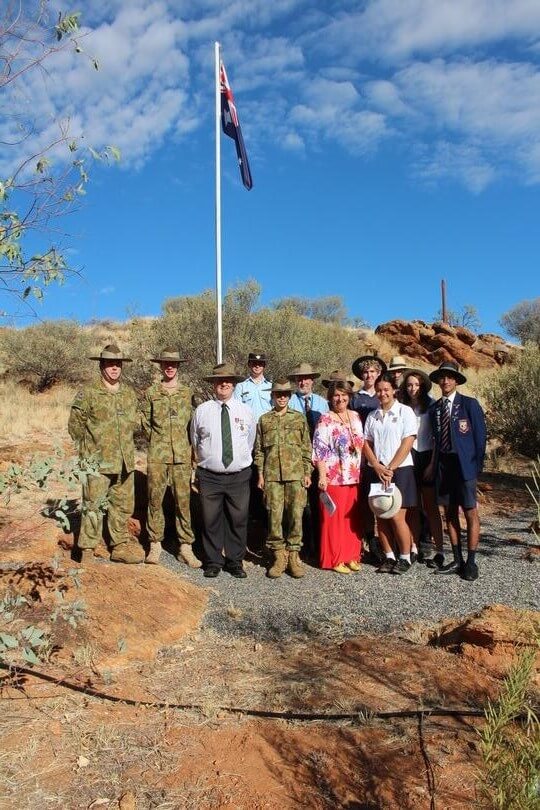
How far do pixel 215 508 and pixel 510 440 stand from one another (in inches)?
343

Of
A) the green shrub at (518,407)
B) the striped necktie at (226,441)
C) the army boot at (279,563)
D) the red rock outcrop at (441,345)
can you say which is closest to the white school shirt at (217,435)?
the striped necktie at (226,441)

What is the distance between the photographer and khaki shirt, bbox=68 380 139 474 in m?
6.32

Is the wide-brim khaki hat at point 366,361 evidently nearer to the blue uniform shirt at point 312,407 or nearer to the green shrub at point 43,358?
the blue uniform shirt at point 312,407

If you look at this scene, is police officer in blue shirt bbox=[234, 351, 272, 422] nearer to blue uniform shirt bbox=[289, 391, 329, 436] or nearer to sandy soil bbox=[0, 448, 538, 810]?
blue uniform shirt bbox=[289, 391, 329, 436]

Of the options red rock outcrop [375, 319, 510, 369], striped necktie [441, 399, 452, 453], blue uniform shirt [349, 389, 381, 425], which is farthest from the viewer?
red rock outcrop [375, 319, 510, 369]

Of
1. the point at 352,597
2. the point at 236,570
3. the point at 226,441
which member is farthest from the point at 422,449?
the point at 236,570

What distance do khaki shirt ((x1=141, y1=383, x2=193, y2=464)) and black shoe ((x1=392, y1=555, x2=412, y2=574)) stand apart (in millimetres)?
2405

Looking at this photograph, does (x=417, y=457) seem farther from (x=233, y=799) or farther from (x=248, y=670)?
(x=233, y=799)

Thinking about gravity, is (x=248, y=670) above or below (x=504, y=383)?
below

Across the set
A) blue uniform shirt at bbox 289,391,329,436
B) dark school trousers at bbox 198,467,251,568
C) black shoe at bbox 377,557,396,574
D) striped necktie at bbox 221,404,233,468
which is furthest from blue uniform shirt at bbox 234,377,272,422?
black shoe at bbox 377,557,396,574

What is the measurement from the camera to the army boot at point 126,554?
643 centimetres

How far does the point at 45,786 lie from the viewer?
3.10 meters

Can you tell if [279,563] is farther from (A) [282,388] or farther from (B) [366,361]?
(B) [366,361]

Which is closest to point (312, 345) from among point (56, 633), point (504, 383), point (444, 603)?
point (504, 383)
